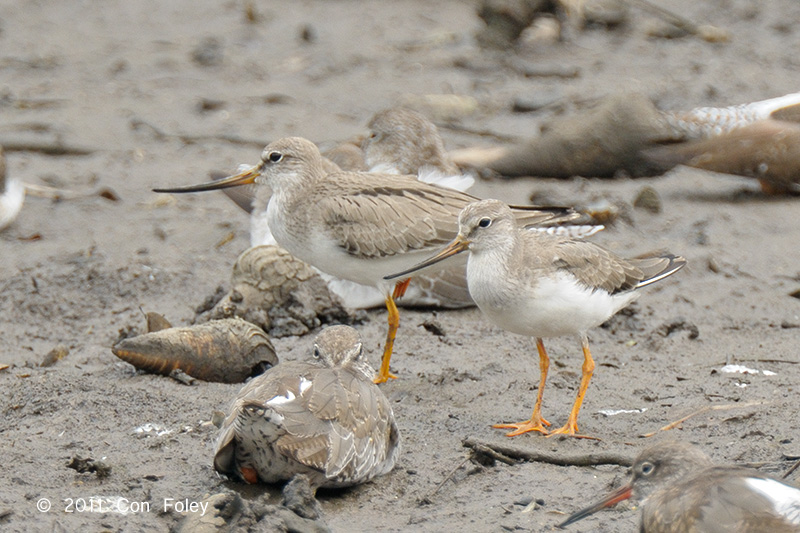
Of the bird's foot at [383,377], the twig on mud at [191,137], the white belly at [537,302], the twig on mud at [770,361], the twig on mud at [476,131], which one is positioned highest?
the white belly at [537,302]

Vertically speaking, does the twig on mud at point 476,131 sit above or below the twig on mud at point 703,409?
below

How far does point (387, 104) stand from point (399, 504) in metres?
7.58

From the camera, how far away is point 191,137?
10945mm

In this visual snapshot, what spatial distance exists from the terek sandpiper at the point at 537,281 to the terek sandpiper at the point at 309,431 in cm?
87

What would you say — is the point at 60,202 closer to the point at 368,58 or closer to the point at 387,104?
the point at 387,104

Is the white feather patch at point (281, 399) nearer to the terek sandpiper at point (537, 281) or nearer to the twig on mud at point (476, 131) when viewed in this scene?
the terek sandpiper at point (537, 281)

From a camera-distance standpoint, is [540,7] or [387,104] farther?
[540,7]

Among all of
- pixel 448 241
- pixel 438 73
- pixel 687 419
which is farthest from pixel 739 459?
pixel 438 73

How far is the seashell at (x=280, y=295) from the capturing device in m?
6.89

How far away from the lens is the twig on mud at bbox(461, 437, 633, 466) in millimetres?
4949

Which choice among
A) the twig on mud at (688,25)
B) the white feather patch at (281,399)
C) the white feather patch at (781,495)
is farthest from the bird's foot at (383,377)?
the twig on mud at (688,25)

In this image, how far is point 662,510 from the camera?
3.86m

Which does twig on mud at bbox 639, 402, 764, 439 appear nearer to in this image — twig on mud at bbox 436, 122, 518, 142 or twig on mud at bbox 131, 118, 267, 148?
twig on mud at bbox 436, 122, 518, 142

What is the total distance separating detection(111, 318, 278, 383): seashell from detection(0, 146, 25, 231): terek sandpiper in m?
3.38
